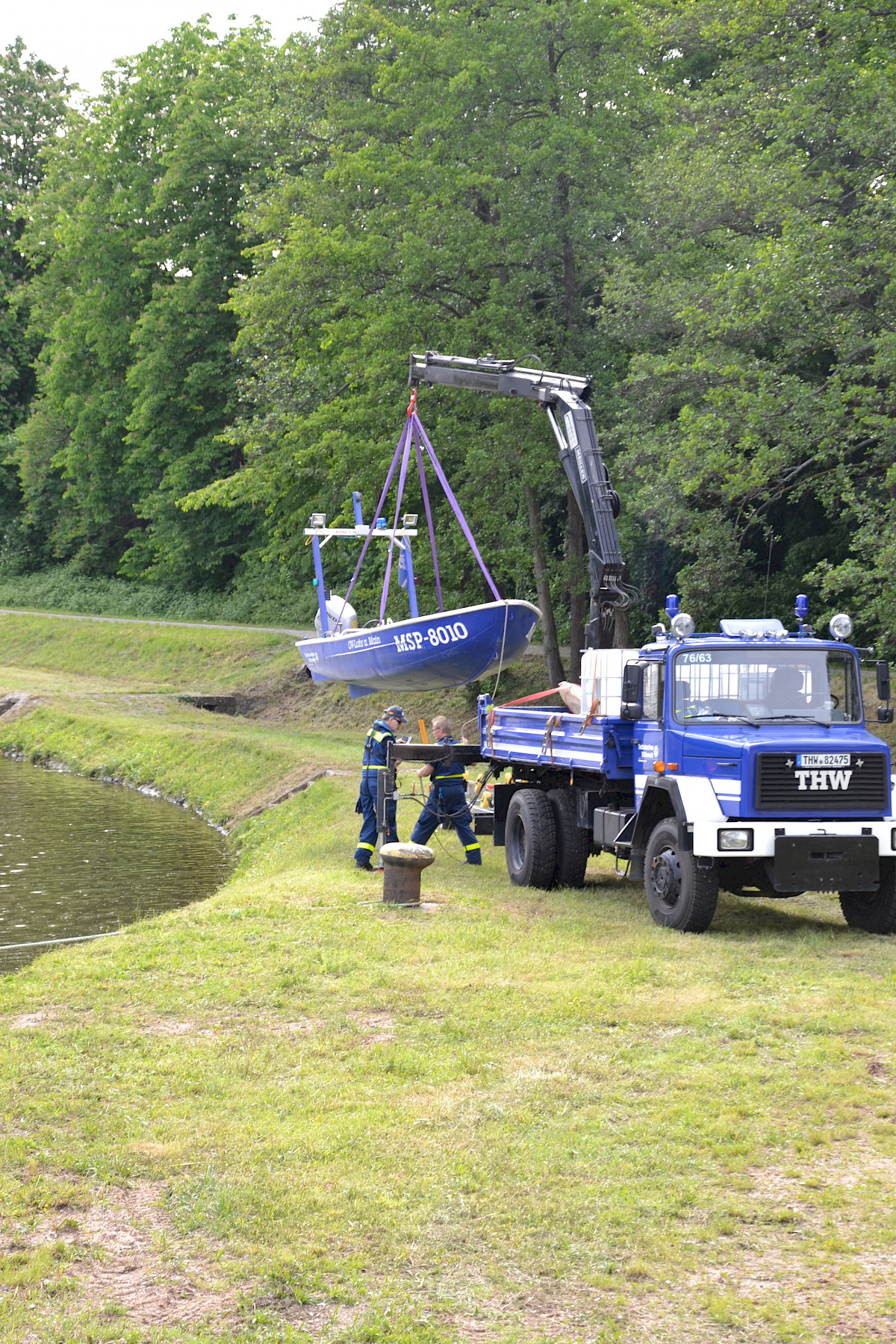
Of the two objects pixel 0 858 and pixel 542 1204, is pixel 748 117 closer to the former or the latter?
pixel 0 858

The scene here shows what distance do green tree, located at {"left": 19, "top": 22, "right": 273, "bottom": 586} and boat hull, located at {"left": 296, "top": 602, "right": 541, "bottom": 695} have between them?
934 inches

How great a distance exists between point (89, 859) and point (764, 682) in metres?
10.2

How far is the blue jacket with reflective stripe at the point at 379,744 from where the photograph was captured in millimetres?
14273

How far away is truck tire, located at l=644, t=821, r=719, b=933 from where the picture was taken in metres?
10.6

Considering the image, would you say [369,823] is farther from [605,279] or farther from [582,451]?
[605,279]

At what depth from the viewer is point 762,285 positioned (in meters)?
17.8

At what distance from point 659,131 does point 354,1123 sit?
22.2 m

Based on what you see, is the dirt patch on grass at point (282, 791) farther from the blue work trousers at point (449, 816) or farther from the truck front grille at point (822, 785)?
the truck front grille at point (822, 785)

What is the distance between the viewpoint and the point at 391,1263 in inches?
200

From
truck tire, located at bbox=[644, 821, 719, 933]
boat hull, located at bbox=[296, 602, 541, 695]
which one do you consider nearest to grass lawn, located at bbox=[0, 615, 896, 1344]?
truck tire, located at bbox=[644, 821, 719, 933]

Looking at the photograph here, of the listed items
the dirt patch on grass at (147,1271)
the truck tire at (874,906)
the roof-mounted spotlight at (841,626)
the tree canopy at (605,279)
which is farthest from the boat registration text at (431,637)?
the dirt patch on grass at (147,1271)

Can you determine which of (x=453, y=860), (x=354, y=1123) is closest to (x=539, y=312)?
(x=453, y=860)

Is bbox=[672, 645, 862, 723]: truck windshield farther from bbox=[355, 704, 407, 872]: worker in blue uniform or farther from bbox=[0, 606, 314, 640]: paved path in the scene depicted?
bbox=[0, 606, 314, 640]: paved path

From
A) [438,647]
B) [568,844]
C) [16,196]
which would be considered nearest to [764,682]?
[568,844]
